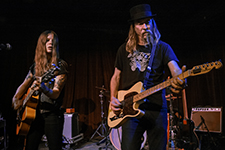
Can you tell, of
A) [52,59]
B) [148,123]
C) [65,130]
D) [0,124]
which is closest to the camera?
[148,123]

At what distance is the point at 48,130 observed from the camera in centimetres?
242

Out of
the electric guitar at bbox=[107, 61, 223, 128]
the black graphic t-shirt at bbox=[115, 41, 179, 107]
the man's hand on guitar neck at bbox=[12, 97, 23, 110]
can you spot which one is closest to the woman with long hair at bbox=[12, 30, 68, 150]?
the man's hand on guitar neck at bbox=[12, 97, 23, 110]

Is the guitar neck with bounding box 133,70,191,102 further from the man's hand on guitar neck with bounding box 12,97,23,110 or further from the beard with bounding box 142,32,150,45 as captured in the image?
the man's hand on guitar neck with bounding box 12,97,23,110

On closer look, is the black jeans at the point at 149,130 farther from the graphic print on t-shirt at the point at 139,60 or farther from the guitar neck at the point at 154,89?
the graphic print on t-shirt at the point at 139,60

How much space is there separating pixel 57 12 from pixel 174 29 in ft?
17.6

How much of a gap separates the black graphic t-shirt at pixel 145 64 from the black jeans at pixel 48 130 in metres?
1.06

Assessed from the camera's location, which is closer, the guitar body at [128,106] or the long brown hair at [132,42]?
the guitar body at [128,106]

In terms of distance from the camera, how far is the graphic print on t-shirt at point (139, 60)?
2.30 meters

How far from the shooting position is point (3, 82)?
7.11 m

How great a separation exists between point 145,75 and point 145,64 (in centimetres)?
16

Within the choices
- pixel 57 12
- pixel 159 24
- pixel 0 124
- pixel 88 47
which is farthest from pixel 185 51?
pixel 0 124

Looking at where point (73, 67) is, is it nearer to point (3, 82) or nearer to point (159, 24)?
point (3, 82)

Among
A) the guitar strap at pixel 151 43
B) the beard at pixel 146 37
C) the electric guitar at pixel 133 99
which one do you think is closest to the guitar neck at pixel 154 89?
the electric guitar at pixel 133 99

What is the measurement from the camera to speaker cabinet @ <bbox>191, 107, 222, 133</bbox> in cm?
571
